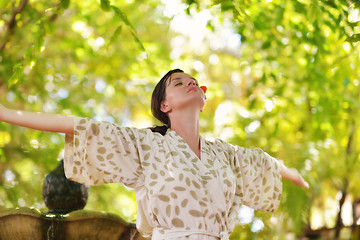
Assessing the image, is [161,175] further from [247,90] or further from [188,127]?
[247,90]

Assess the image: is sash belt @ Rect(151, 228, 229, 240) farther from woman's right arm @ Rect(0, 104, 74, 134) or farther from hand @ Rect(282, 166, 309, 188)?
hand @ Rect(282, 166, 309, 188)

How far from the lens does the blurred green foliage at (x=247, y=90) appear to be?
407 centimetres

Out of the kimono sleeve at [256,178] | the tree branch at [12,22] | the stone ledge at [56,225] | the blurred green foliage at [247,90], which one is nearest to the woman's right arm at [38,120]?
the stone ledge at [56,225]

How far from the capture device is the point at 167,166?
1921 millimetres

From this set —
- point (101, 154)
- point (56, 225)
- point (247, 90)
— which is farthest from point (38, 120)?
point (247, 90)

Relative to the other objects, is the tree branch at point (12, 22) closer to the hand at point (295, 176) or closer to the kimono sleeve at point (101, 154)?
the kimono sleeve at point (101, 154)

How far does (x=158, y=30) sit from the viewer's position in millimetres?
8062

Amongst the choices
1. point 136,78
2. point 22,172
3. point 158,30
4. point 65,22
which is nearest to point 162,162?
point 22,172

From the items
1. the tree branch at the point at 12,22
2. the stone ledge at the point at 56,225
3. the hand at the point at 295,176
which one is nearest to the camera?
the stone ledge at the point at 56,225

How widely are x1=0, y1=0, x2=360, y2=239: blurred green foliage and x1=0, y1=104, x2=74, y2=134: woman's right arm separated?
46.7 inches

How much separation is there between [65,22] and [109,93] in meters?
1.30

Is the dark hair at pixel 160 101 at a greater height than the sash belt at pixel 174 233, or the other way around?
the dark hair at pixel 160 101

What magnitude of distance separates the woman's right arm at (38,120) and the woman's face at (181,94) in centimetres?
58

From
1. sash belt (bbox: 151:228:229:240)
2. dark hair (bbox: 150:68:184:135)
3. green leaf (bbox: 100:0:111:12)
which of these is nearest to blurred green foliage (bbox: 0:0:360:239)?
green leaf (bbox: 100:0:111:12)
